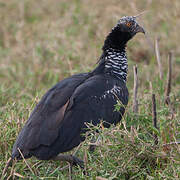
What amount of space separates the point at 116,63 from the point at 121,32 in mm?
359

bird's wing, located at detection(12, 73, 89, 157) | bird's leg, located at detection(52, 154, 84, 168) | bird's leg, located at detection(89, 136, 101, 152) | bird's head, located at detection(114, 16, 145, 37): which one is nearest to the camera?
bird's leg, located at detection(89, 136, 101, 152)

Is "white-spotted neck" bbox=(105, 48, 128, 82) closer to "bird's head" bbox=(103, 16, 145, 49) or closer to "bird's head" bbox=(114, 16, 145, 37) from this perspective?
"bird's head" bbox=(103, 16, 145, 49)

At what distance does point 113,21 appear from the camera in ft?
27.0

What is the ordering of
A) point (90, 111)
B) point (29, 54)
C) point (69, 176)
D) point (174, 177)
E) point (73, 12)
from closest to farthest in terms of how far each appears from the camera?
point (174, 177)
point (69, 176)
point (90, 111)
point (29, 54)
point (73, 12)

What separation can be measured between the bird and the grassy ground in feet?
0.60

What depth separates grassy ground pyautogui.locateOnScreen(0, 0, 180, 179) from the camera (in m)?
4.04

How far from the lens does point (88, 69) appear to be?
6.36m

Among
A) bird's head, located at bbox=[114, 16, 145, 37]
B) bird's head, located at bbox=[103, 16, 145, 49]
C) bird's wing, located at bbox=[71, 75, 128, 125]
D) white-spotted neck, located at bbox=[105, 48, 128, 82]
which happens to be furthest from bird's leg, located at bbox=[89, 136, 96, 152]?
bird's head, located at bbox=[114, 16, 145, 37]

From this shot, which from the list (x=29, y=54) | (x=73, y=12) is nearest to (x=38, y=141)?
(x=29, y=54)

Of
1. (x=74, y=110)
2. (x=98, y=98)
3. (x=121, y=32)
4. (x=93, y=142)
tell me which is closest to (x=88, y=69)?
(x=121, y=32)

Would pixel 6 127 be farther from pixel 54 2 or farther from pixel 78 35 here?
pixel 54 2

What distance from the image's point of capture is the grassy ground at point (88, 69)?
13.3 ft

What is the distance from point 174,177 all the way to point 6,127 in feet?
5.73

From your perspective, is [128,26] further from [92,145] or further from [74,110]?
[92,145]
